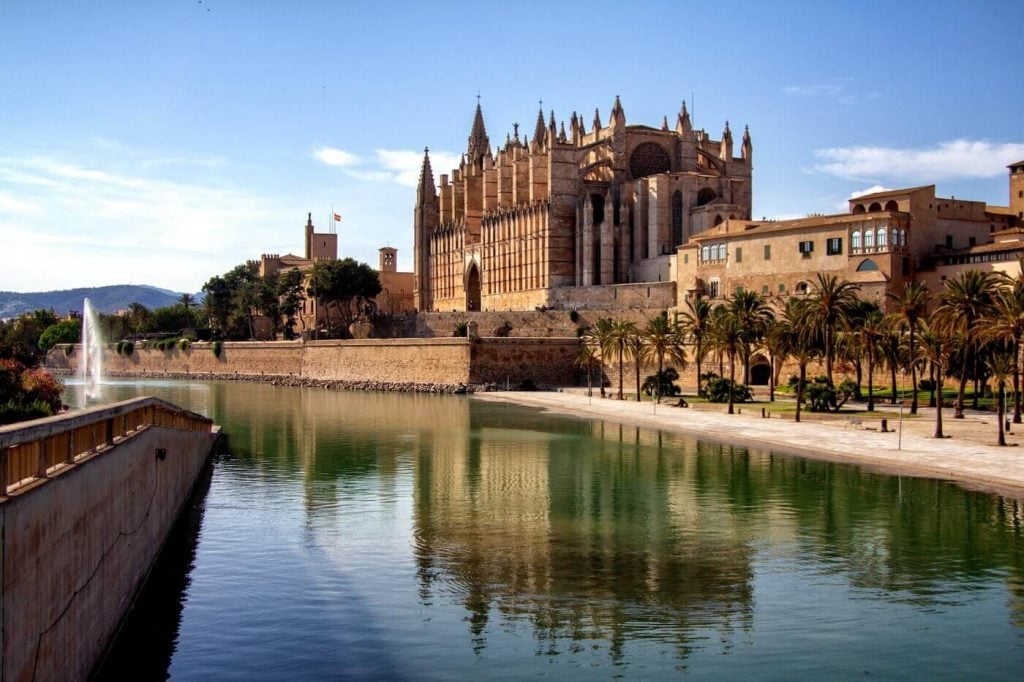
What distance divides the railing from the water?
2.65 m

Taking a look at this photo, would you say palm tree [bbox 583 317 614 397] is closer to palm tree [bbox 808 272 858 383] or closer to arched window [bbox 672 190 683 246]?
arched window [bbox 672 190 683 246]

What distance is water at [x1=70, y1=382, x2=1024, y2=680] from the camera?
508 inches

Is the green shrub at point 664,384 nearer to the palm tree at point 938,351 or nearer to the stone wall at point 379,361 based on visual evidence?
the stone wall at point 379,361

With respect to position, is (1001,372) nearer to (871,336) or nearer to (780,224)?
(871,336)

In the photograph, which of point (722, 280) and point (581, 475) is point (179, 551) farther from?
point (722, 280)

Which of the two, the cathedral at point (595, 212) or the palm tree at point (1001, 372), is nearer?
the palm tree at point (1001, 372)

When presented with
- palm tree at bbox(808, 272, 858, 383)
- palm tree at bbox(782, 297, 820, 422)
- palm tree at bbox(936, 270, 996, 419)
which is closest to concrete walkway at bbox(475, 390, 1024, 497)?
palm tree at bbox(936, 270, 996, 419)

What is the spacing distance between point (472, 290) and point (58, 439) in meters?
87.2

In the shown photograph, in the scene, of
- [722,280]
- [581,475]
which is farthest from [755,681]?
[722,280]

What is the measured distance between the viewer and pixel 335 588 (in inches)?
628

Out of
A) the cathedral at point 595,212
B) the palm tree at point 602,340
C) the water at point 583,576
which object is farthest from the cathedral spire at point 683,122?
the water at point 583,576

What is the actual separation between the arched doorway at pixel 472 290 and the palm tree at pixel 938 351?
59404 mm

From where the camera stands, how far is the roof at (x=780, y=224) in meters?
52.5

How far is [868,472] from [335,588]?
57.8 ft
